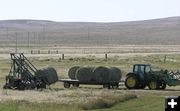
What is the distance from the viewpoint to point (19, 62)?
33875mm

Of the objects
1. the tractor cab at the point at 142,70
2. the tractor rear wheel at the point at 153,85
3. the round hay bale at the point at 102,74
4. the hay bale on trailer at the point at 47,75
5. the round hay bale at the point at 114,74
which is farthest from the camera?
the round hay bale at the point at 114,74

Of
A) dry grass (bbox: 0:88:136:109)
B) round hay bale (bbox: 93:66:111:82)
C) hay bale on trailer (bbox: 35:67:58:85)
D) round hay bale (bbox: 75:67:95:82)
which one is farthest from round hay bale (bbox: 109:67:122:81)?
dry grass (bbox: 0:88:136:109)

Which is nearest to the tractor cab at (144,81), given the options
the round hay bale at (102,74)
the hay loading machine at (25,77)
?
the round hay bale at (102,74)

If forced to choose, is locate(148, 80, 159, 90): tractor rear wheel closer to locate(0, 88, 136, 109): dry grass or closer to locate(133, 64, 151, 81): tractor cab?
locate(133, 64, 151, 81): tractor cab

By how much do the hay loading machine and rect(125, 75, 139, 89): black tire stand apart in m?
5.30

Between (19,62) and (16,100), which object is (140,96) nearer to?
(16,100)

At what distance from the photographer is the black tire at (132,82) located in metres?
33.0

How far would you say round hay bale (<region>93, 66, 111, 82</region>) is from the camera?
115 feet

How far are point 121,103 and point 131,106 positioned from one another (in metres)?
1.48

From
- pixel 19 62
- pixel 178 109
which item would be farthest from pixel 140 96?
pixel 178 109

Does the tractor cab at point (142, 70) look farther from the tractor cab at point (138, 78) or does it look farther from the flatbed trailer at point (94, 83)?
the flatbed trailer at point (94, 83)

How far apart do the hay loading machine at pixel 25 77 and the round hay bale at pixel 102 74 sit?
9.78 ft

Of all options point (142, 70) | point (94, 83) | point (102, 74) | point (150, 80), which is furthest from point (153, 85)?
point (94, 83)

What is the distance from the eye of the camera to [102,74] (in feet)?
116
